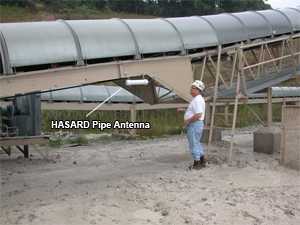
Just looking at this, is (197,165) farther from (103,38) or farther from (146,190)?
(103,38)

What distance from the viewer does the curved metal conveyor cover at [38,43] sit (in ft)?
28.7

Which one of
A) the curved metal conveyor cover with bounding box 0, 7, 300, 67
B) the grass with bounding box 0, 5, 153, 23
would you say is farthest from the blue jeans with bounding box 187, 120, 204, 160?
the grass with bounding box 0, 5, 153, 23

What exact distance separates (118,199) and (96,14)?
4517cm

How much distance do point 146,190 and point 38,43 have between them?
9.95ft

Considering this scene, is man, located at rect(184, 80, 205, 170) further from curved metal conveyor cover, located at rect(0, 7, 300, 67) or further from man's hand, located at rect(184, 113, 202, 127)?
curved metal conveyor cover, located at rect(0, 7, 300, 67)

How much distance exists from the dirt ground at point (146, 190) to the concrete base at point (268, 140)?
1.65ft

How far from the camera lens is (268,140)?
14.2 metres

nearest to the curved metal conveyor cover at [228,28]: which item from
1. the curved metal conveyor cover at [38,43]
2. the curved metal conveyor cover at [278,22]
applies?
the curved metal conveyor cover at [278,22]

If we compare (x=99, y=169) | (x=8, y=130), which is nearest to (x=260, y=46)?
(x=99, y=169)

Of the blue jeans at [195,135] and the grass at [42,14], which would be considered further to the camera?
the grass at [42,14]

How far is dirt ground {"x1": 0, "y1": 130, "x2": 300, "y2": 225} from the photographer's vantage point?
7.84 metres

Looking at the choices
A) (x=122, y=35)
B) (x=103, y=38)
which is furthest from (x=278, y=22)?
(x=103, y=38)

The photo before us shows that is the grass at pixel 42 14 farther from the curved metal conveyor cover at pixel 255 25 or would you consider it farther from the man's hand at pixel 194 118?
the man's hand at pixel 194 118

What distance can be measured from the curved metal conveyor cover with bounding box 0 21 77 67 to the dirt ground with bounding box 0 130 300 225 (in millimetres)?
2225
